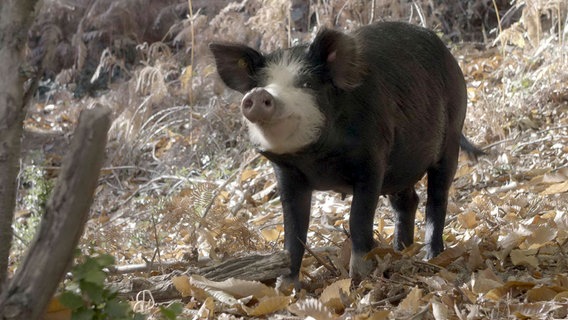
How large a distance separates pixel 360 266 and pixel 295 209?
471mm

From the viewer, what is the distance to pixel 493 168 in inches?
278

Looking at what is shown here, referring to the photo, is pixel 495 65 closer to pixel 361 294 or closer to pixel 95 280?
pixel 361 294

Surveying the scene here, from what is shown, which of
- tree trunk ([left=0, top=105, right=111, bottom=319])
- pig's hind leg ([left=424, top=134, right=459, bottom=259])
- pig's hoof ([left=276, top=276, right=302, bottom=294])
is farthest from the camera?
pig's hind leg ([left=424, top=134, right=459, bottom=259])

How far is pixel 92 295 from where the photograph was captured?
2.38 metres

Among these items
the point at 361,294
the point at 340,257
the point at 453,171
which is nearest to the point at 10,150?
the point at 361,294

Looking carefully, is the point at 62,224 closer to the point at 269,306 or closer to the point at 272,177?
the point at 269,306

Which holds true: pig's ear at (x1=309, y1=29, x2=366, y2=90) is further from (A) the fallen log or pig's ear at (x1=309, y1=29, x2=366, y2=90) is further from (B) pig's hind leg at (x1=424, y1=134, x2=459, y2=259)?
(B) pig's hind leg at (x1=424, y1=134, x2=459, y2=259)

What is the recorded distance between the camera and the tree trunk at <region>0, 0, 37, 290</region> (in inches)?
101

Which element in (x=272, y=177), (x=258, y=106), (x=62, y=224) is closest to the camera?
(x=62, y=224)

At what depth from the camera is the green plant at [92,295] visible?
2.35 meters

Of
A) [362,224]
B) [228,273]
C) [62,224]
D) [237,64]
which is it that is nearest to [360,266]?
[362,224]

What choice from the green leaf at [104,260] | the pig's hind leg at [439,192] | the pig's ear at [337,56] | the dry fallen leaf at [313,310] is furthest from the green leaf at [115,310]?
the pig's hind leg at [439,192]

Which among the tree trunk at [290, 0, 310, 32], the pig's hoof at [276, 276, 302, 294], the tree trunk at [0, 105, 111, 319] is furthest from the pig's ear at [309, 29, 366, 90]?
the tree trunk at [290, 0, 310, 32]

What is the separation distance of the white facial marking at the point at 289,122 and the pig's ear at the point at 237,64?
0.31m
